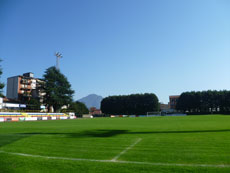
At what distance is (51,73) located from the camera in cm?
8906

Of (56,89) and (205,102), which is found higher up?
(56,89)

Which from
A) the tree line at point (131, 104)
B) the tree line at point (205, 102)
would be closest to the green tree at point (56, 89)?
the tree line at point (131, 104)

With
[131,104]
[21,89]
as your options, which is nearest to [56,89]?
[21,89]

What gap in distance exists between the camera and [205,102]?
102 metres

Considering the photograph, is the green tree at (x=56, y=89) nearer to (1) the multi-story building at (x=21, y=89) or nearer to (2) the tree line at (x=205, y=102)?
(1) the multi-story building at (x=21, y=89)

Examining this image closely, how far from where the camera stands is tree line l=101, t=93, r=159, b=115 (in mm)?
111250

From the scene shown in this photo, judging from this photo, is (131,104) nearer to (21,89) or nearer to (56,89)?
(56,89)

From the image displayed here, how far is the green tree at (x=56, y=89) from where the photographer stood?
8694 centimetres

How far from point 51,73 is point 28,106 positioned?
63.9ft

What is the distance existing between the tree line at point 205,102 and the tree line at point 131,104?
1625cm

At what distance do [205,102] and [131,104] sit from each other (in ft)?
138

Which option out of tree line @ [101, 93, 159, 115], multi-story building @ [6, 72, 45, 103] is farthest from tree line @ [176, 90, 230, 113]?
multi-story building @ [6, 72, 45, 103]

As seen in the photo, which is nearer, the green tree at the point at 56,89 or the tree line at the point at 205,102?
the green tree at the point at 56,89

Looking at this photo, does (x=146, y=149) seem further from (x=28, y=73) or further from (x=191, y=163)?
(x=28, y=73)
